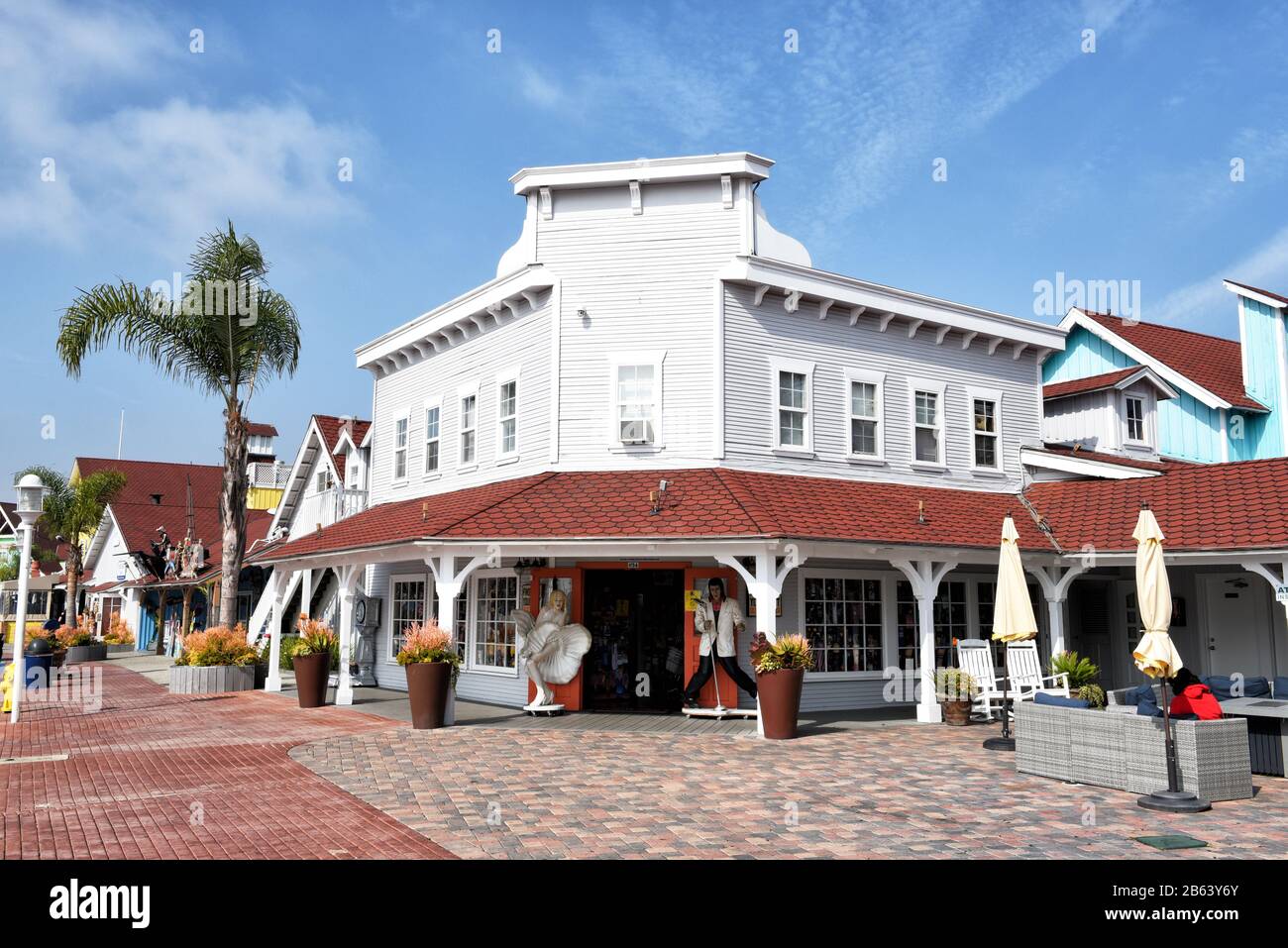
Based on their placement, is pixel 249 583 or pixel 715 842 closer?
pixel 715 842

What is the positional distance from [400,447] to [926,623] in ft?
39.1

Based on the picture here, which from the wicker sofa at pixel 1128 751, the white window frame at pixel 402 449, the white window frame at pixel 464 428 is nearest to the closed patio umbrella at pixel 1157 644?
the wicker sofa at pixel 1128 751

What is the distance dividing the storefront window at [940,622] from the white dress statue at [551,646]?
579cm

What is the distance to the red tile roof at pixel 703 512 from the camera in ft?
44.1

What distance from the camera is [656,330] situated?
633 inches

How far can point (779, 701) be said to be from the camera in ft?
41.5

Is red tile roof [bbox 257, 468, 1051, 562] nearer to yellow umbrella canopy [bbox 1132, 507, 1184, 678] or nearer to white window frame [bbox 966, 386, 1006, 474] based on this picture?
white window frame [bbox 966, 386, 1006, 474]

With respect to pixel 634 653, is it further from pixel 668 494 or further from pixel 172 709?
pixel 172 709

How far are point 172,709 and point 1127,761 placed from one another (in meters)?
14.7

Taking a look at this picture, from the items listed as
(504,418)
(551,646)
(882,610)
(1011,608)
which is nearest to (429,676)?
(551,646)

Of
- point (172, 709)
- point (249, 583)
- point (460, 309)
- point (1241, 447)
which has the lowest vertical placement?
point (172, 709)
